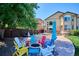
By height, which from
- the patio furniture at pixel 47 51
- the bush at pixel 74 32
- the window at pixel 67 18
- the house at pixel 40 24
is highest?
the window at pixel 67 18

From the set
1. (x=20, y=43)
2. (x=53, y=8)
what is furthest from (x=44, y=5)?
(x=20, y=43)

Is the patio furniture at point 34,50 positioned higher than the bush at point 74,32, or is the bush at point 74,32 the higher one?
the bush at point 74,32

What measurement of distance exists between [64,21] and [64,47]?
35 centimetres

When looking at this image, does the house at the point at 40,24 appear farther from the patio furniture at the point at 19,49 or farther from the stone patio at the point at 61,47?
the patio furniture at the point at 19,49

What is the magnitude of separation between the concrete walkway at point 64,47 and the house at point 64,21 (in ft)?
0.40

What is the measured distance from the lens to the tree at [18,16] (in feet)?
11.5

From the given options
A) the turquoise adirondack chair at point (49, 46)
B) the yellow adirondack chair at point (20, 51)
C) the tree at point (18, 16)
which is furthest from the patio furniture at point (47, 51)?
the tree at point (18, 16)

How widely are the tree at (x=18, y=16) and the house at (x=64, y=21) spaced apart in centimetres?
21

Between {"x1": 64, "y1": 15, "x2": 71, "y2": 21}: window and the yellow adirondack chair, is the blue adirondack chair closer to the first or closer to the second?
the yellow adirondack chair

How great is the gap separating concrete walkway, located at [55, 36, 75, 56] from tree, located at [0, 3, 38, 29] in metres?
0.39

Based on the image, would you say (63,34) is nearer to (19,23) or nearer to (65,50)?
(65,50)

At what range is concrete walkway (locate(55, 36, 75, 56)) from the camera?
3.45 metres

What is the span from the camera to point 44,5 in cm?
346

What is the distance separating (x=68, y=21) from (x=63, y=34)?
0.61ft
